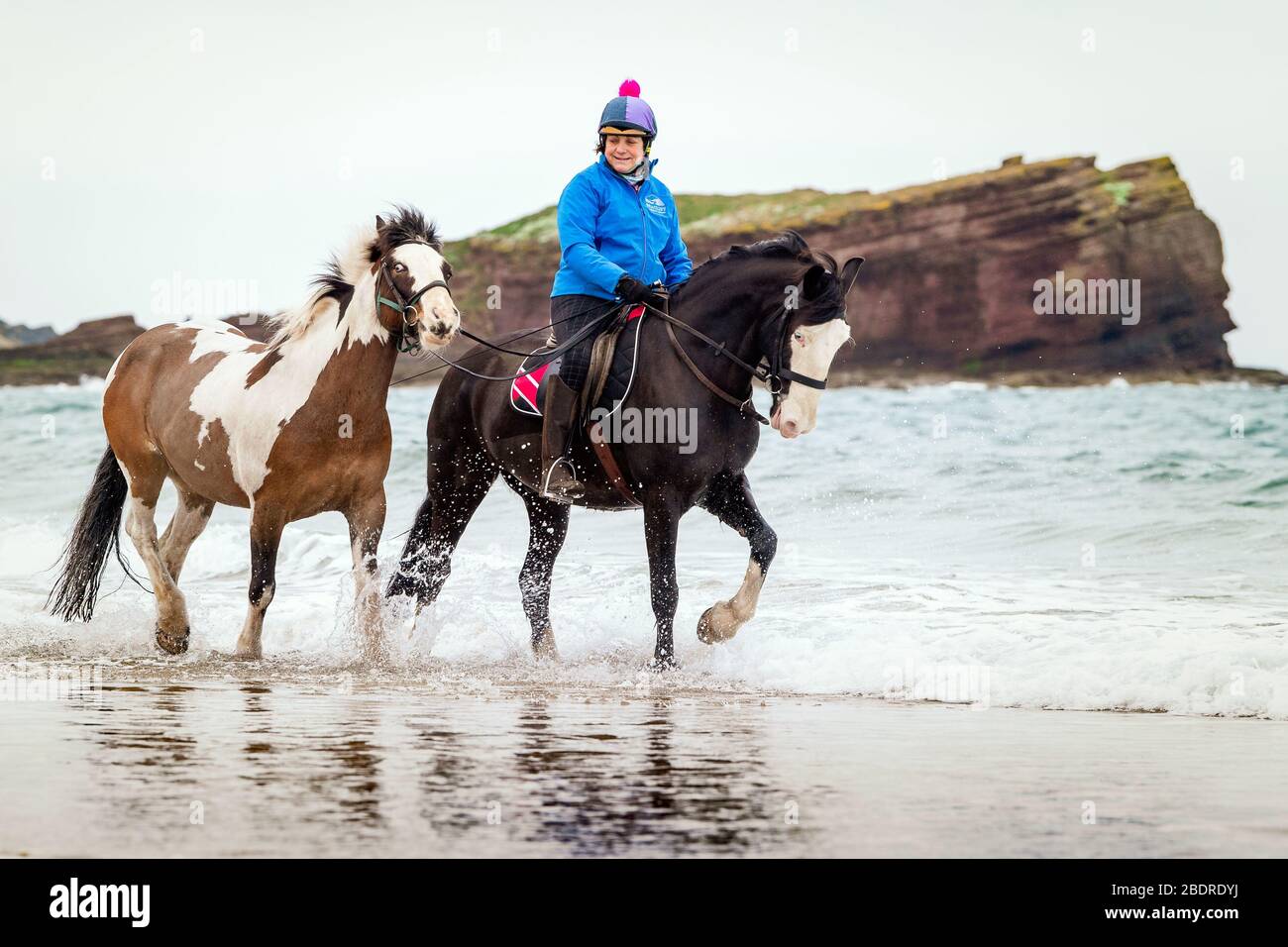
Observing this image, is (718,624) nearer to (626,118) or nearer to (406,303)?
(406,303)

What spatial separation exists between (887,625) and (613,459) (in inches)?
96.9

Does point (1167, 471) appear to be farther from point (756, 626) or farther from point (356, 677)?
point (356, 677)

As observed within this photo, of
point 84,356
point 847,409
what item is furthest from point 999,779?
point 84,356

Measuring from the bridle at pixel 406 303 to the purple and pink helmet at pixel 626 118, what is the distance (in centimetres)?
113

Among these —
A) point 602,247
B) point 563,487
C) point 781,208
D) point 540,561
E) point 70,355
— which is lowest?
point 540,561

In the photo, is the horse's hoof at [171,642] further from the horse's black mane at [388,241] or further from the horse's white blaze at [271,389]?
the horse's black mane at [388,241]

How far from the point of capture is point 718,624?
7.77m

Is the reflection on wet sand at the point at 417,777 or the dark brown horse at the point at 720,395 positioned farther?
the dark brown horse at the point at 720,395

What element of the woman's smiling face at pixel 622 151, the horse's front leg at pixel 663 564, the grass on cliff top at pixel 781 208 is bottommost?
the horse's front leg at pixel 663 564

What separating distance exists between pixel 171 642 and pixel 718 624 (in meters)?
3.21

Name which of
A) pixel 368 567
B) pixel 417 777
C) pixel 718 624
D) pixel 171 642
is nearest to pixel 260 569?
pixel 368 567

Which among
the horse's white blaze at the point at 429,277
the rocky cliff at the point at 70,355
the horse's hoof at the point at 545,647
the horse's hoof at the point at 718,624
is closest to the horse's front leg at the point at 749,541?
the horse's hoof at the point at 718,624

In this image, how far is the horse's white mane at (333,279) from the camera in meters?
7.79

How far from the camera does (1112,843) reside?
3.82m
